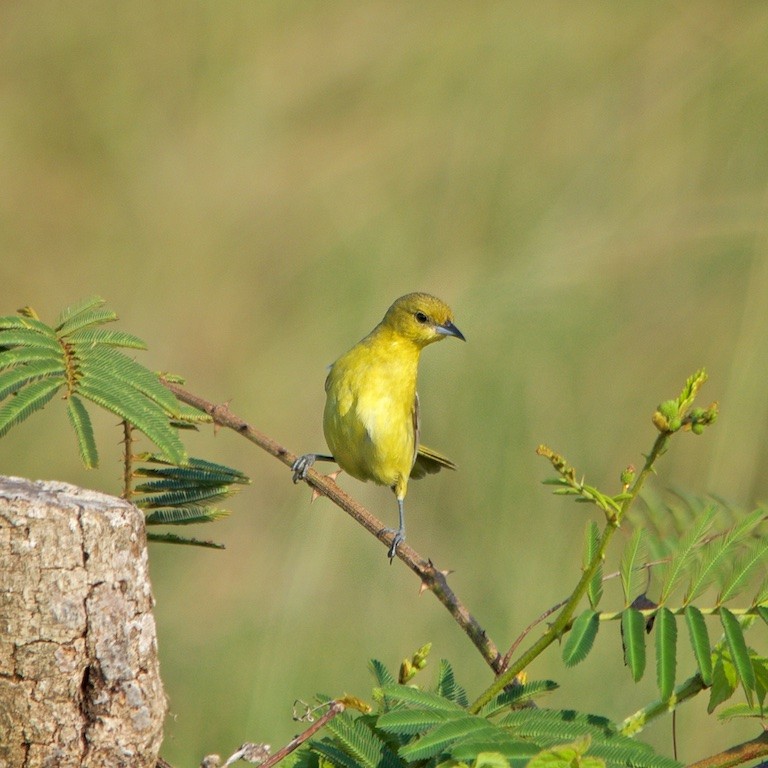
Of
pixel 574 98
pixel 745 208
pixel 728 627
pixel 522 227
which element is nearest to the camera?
pixel 728 627

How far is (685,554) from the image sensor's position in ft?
5.72

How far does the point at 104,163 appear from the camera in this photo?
5.96m

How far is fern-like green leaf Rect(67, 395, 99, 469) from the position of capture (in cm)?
170

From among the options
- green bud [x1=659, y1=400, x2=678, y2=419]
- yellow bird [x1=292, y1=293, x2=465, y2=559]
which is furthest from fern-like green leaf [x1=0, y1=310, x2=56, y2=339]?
yellow bird [x1=292, y1=293, x2=465, y2=559]

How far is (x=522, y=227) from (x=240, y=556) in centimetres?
193

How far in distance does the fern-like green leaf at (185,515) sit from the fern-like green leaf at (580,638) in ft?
2.50

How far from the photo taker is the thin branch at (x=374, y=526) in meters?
1.84

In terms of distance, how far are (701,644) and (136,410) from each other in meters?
0.94

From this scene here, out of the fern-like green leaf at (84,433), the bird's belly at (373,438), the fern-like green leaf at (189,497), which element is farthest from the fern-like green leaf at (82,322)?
the bird's belly at (373,438)

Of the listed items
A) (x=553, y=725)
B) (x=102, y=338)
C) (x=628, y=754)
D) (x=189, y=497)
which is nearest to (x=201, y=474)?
(x=189, y=497)

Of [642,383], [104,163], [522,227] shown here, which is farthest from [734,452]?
[104,163]

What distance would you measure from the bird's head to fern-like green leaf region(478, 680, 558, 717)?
7.53 ft

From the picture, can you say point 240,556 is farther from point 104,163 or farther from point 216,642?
point 104,163

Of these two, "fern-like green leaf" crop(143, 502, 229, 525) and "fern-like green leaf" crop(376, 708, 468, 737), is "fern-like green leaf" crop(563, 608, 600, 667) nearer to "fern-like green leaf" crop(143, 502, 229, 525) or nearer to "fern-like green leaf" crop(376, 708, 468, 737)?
"fern-like green leaf" crop(376, 708, 468, 737)
